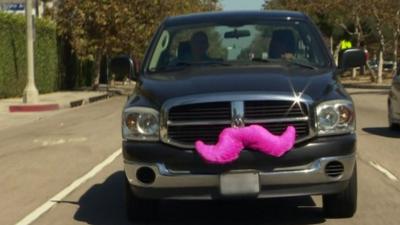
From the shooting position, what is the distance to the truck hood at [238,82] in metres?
6.48

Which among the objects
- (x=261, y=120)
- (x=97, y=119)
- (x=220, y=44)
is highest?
(x=220, y=44)

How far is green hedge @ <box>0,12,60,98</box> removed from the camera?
28.7 metres

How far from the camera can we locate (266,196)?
20.9ft

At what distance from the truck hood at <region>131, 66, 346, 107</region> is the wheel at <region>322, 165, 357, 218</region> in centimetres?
87

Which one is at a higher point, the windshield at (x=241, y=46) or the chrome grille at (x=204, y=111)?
the windshield at (x=241, y=46)

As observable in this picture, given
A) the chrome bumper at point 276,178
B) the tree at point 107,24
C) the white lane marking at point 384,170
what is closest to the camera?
the chrome bumper at point 276,178

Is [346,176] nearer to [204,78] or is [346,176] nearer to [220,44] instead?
[204,78]

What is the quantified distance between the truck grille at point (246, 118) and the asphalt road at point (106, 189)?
121cm

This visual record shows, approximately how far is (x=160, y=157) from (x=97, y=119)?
15.1 meters

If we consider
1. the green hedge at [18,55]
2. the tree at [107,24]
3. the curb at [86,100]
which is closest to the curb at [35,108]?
the curb at [86,100]

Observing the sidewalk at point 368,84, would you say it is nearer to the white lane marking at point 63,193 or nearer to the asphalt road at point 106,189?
the asphalt road at point 106,189

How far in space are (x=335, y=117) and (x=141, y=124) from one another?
1.63 meters

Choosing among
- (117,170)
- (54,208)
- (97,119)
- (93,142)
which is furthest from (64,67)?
(54,208)

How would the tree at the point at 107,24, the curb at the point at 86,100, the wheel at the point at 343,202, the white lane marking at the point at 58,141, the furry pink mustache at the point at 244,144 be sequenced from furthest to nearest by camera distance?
the tree at the point at 107,24, the curb at the point at 86,100, the white lane marking at the point at 58,141, the wheel at the point at 343,202, the furry pink mustache at the point at 244,144
